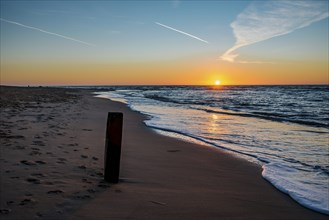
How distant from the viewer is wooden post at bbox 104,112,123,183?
4.87 metres

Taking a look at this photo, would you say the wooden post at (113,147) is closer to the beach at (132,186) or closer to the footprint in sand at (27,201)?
the beach at (132,186)

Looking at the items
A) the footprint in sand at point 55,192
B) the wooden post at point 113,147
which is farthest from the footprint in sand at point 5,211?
the wooden post at point 113,147

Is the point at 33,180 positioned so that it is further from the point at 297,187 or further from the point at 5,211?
the point at 297,187

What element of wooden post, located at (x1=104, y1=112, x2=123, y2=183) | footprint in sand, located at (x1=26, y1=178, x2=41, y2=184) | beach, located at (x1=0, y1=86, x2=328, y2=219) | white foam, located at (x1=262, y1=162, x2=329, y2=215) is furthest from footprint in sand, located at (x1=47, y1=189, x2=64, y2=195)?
white foam, located at (x1=262, y1=162, x2=329, y2=215)

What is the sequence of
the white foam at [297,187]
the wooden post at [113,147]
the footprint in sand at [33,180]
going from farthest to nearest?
the wooden post at [113,147]
the white foam at [297,187]
the footprint in sand at [33,180]

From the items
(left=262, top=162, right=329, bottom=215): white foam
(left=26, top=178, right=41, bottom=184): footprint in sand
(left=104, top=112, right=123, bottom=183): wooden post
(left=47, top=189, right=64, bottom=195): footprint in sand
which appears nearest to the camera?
(left=47, top=189, right=64, bottom=195): footprint in sand

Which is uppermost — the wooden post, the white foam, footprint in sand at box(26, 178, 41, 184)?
the wooden post

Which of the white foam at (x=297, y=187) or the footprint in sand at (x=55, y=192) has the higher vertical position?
the footprint in sand at (x=55, y=192)

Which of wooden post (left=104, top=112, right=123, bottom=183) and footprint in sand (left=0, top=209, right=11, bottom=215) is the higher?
wooden post (left=104, top=112, right=123, bottom=183)

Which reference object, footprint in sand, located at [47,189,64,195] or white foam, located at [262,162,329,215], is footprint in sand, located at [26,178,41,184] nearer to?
footprint in sand, located at [47,189,64,195]

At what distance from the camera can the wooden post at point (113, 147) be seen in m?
4.87

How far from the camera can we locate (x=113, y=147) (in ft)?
16.2

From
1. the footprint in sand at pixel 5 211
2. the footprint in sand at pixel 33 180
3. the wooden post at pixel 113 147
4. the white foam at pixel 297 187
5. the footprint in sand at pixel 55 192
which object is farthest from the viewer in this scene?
the wooden post at pixel 113 147

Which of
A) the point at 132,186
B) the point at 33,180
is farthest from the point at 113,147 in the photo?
the point at 33,180
